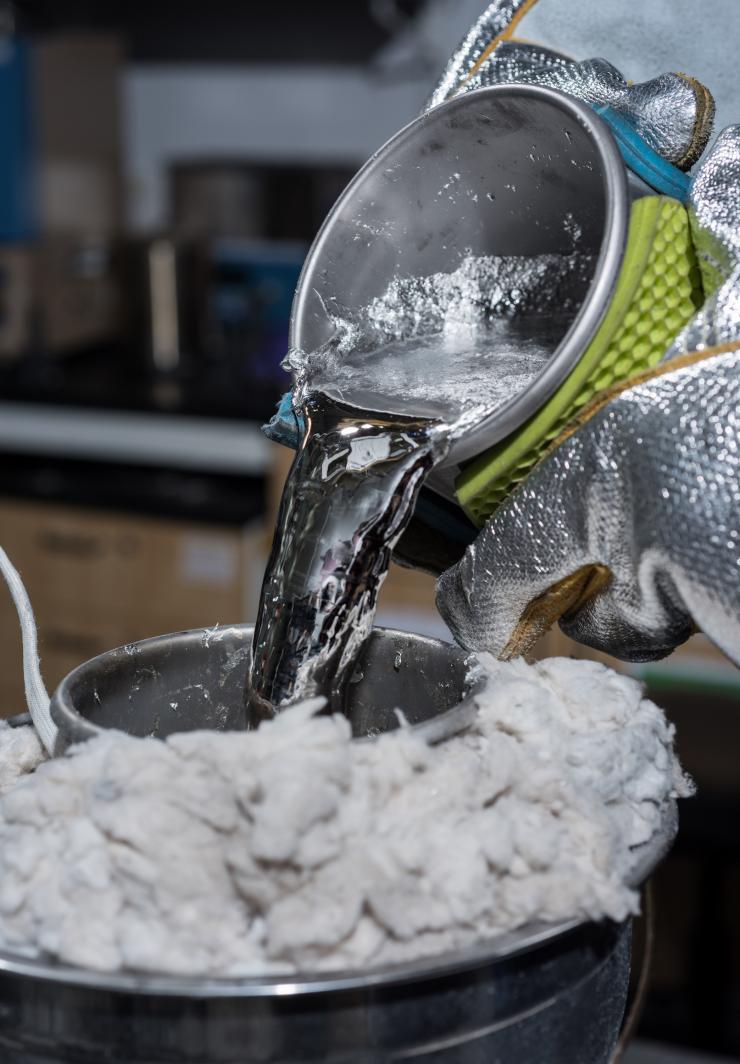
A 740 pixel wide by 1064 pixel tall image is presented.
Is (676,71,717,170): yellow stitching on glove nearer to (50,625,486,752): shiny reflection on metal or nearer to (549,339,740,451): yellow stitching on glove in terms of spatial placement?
(549,339,740,451): yellow stitching on glove

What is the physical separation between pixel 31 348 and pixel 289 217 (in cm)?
72

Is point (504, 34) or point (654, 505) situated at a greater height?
point (504, 34)

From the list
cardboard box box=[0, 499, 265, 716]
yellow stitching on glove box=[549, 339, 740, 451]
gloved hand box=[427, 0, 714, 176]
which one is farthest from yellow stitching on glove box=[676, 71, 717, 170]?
cardboard box box=[0, 499, 265, 716]

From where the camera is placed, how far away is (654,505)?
65 centimetres

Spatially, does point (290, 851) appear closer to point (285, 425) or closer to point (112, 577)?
point (285, 425)

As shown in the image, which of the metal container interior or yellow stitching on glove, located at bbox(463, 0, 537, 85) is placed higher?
yellow stitching on glove, located at bbox(463, 0, 537, 85)

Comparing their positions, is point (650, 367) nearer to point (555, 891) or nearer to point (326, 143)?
point (555, 891)

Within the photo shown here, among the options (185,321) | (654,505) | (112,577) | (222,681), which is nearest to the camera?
(654,505)

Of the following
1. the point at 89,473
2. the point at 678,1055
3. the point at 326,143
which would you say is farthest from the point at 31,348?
the point at 678,1055

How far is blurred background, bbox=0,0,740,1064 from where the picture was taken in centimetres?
212

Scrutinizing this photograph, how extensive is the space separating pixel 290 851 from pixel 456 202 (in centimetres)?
47

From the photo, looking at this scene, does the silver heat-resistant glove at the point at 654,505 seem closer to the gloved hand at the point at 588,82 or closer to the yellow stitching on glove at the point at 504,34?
the gloved hand at the point at 588,82

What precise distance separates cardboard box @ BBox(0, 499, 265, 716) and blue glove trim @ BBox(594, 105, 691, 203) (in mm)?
1551

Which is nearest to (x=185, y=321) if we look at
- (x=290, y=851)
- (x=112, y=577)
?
(x=112, y=577)
